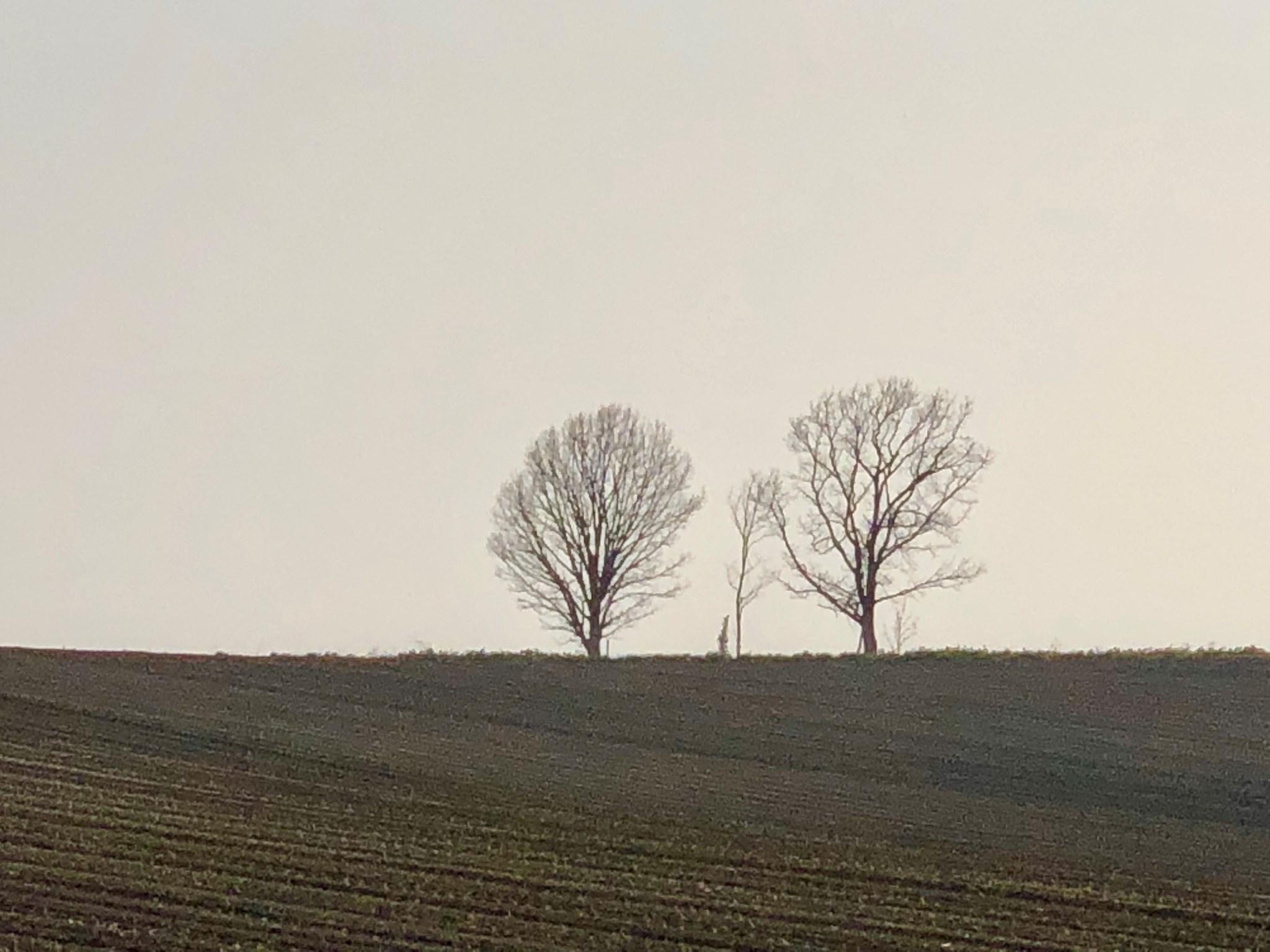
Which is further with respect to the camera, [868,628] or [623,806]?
[868,628]

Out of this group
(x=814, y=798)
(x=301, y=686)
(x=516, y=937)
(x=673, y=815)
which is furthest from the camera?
(x=301, y=686)

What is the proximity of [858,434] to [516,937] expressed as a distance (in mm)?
40566

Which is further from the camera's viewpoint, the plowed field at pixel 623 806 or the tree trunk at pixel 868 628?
the tree trunk at pixel 868 628

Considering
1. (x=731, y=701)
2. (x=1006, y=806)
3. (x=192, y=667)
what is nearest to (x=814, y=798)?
(x=1006, y=806)

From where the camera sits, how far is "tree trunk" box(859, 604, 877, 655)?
52875 mm

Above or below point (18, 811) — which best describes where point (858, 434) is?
above

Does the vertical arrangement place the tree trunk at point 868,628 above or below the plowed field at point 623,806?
above

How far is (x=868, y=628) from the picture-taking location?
2090 inches

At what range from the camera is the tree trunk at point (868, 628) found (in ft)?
173

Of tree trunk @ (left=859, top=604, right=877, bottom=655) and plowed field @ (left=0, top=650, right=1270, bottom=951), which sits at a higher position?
tree trunk @ (left=859, top=604, right=877, bottom=655)

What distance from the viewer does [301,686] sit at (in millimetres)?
37000

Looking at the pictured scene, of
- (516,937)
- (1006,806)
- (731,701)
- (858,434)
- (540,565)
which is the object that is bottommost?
(516,937)

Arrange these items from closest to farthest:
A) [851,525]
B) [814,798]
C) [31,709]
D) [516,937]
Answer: [516,937] → [814,798] → [31,709] → [851,525]

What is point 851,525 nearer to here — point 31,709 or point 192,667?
point 192,667
